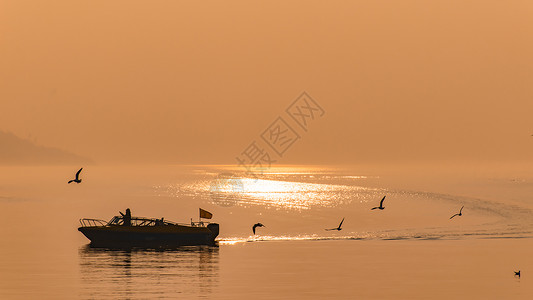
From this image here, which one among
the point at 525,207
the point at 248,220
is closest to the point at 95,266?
the point at 248,220

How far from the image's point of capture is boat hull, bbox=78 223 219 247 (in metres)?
104

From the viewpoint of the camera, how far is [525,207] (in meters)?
189

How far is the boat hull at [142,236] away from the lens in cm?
10369

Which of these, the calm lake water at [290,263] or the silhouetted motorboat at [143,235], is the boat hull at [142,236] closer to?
the silhouetted motorboat at [143,235]

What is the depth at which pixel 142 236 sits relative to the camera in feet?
340

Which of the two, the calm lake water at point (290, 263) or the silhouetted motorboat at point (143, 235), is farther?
the silhouetted motorboat at point (143, 235)

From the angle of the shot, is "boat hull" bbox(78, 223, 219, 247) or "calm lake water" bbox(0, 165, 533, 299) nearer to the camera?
"calm lake water" bbox(0, 165, 533, 299)

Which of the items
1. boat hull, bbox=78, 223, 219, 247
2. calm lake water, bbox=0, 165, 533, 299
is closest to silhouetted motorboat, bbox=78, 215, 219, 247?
boat hull, bbox=78, 223, 219, 247

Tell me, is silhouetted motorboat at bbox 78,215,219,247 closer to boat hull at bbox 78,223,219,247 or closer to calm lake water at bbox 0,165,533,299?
boat hull at bbox 78,223,219,247

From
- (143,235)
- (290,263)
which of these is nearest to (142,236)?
(143,235)

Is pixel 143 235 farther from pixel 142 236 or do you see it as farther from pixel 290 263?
pixel 290 263

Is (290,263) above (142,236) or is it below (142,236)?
below

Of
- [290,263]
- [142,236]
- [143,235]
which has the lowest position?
[290,263]

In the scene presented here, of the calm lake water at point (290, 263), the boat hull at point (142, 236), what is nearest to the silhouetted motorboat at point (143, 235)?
the boat hull at point (142, 236)
